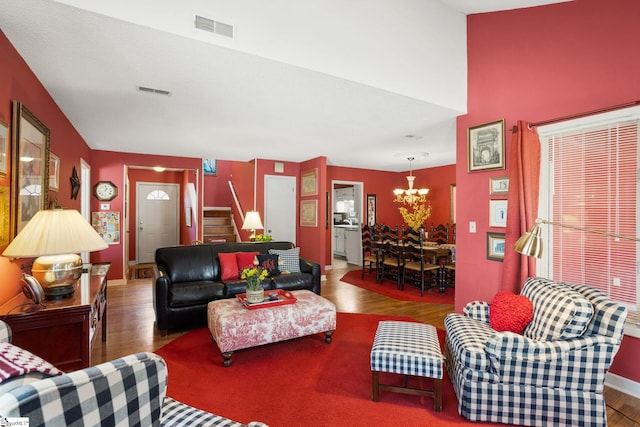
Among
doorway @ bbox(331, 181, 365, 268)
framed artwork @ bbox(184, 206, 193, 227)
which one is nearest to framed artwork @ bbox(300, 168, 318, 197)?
doorway @ bbox(331, 181, 365, 268)

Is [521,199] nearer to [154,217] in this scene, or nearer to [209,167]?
[209,167]

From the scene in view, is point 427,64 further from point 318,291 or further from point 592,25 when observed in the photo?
point 318,291

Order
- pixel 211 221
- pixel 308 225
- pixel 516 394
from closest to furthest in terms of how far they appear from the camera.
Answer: pixel 516 394, pixel 308 225, pixel 211 221

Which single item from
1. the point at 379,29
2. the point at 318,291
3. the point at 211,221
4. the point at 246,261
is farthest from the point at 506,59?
the point at 211,221

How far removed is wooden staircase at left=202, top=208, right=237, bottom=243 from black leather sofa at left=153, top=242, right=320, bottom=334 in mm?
2732

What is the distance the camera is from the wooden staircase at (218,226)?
730 cm

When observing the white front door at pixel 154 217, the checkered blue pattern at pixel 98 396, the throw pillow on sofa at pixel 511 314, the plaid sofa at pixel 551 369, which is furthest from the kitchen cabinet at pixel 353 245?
the checkered blue pattern at pixel 98 396

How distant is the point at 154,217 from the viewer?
8469 millimetres

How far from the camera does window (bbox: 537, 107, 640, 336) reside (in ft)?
8.12

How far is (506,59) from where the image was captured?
10.5 feet

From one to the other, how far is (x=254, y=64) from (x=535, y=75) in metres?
2.58

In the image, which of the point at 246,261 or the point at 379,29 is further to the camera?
the point at 246,261

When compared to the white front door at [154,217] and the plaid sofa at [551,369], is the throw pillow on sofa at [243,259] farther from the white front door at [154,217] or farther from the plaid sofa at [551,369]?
the white front door at [154,217]

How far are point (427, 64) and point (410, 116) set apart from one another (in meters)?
0.61
